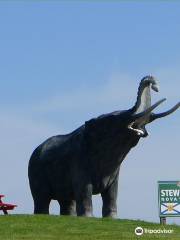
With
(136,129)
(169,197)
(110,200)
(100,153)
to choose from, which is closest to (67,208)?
(110,200)

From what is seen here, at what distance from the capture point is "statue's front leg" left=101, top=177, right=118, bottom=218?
20.2 m

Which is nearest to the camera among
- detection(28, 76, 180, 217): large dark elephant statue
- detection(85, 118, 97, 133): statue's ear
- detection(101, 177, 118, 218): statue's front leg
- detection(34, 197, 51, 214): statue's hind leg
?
detection(28, 76, 180, 217): large dark elephant statue

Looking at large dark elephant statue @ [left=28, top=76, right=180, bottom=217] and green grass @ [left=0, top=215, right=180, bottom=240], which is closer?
green grass @ [left=0, top=215, right=180, bottom=240]

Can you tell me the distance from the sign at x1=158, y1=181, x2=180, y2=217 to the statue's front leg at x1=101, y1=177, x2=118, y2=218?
129cm

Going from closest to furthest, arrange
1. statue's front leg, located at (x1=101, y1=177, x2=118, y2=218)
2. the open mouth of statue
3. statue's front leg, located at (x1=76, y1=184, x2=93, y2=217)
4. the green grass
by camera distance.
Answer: the green grass, the open mouth of statue, statue's front leg, located at (x1=76, y1=184, x2=93, y2=217), statue's front leg, located at (x1=101, y1=177, x2=118, y2=218)

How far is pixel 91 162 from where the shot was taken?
19.9 metres

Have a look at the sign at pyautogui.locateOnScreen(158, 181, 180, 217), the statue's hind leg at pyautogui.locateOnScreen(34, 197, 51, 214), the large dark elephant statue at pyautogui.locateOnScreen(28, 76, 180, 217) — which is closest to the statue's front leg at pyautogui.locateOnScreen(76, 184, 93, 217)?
the large dark elephant statue at pyautogui.locateOnScreen(28, 76, 180, 217)

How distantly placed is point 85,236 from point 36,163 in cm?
552

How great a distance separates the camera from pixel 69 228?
16.9 m

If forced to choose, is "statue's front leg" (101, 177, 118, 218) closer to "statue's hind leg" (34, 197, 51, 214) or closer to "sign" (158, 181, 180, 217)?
"sign" (158, 181, 180, 217)

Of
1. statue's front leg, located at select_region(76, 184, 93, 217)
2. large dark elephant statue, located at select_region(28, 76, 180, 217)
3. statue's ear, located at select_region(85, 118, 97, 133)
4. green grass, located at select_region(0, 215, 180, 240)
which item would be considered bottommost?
green grass, located at select_region(0, 215, 180, 240)

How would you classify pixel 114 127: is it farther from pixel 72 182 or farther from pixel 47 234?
pixel 47 234

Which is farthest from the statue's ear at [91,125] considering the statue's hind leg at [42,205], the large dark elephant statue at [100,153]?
the statue's hind leg at [42,205]

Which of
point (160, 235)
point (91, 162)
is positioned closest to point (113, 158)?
point (91, 162)
